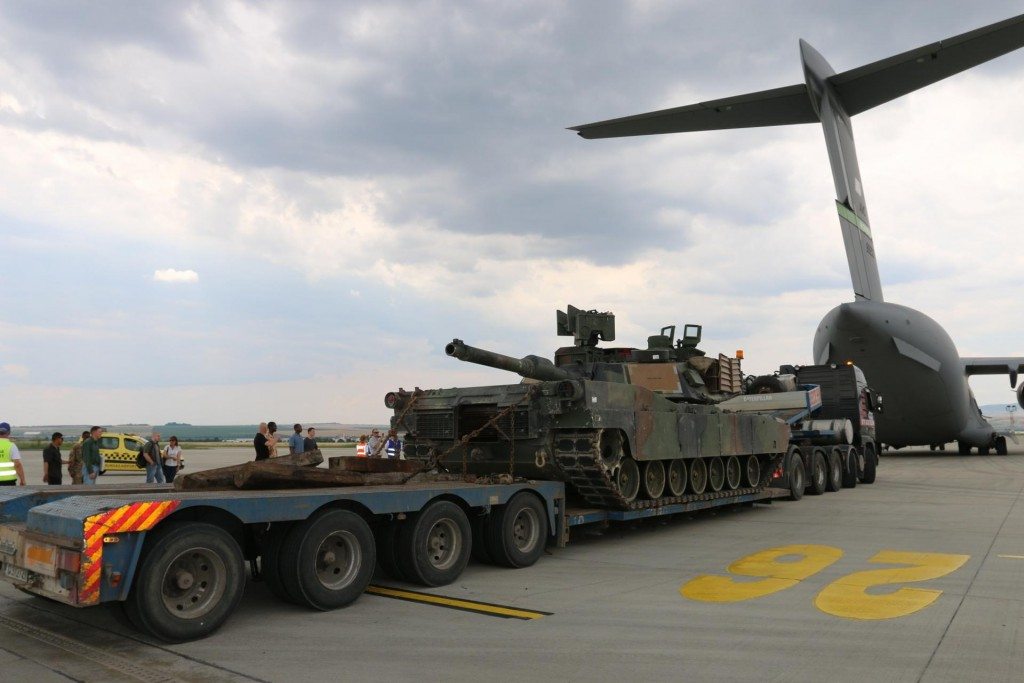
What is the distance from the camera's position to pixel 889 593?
704 centimetres

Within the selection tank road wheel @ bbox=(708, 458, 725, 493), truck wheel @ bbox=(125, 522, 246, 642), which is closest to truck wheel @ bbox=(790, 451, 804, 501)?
tank road wheel @ bbox=(708, 458, 725, 493)

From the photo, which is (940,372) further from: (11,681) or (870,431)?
(11,681)

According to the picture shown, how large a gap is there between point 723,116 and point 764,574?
827 inches

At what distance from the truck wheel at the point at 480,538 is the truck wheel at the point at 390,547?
1.11m

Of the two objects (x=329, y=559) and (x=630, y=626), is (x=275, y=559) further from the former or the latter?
(x=630, y=626)

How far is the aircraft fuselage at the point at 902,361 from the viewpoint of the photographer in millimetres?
24906

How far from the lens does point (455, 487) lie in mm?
7781

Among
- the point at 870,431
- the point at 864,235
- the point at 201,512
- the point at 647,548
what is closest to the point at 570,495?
the point at 647,548

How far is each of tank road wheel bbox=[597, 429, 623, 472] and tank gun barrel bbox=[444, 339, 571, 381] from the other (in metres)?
0.86

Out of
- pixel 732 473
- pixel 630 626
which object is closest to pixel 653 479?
pixel 732 473

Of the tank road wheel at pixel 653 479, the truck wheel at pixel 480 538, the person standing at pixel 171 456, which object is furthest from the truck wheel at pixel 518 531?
the person standing at pixel 171 456

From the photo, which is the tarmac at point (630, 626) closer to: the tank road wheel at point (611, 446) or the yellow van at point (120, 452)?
the tank road wheel at point (611, 446)

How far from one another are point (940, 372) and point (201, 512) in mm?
27479

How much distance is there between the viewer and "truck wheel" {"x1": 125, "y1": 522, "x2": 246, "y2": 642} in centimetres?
533
